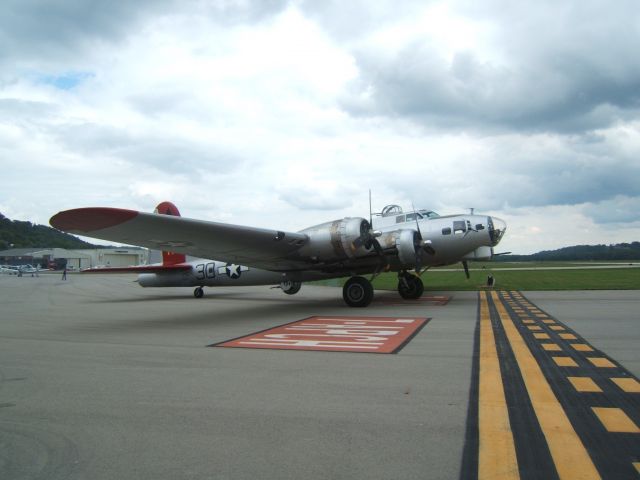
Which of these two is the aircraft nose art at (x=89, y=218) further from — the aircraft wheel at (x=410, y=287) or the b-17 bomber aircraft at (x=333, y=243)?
the aircraft wheel at (x=410, y=287)

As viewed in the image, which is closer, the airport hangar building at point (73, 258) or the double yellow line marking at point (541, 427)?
the double yellow line marking at point (541, 427)

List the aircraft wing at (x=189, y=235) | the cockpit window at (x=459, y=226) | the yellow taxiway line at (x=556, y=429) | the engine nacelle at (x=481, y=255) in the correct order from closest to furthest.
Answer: the yellow taxiway line at (x=556, y=429) → the aircraft wing at (x=189, y=235) → the cockpit window at (x=459, y=226) → the engine nacelle at (x=481, y=255)

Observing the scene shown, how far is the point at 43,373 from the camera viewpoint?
6.23 meters

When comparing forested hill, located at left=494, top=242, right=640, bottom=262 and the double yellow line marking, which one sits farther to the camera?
forested hill, located at left=494, top=242, right=640, bottom=262

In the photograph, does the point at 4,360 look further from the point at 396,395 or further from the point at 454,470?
the point at 454,470

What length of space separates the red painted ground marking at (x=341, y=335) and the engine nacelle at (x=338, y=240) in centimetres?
241

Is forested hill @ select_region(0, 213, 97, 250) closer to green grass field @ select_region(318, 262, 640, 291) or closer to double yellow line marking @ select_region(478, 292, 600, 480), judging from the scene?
green grass field @ select_region(318, 262, 640, 291)

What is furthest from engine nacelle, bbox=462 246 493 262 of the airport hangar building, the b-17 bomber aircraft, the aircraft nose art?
the airport hangar building

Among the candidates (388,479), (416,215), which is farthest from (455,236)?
(388,479)

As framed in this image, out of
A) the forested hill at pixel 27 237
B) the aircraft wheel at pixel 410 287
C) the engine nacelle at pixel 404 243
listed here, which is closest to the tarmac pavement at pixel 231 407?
the engine nacelle at pixel 404 243

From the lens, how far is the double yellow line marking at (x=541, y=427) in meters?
3.05

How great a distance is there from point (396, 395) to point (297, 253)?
9.24m

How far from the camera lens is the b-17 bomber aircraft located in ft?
34.8

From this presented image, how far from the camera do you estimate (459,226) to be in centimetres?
1552
